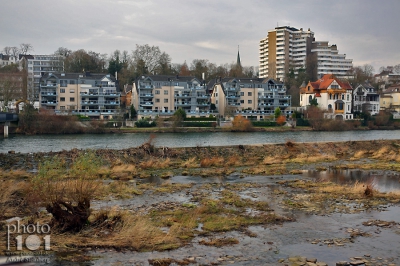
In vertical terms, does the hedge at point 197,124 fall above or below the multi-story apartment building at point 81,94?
below

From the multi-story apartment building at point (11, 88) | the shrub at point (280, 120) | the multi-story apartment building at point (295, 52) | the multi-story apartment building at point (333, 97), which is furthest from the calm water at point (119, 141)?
the multi-story apartment building at point (295, 52)

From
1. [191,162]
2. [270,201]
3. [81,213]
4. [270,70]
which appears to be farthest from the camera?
[270,70]

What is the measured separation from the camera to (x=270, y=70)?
136 m

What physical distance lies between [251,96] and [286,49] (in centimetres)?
5024

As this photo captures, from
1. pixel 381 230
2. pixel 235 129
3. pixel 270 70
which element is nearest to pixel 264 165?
pixel 381 230

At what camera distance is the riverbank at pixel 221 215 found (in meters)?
11.9

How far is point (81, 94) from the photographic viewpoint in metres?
82.4

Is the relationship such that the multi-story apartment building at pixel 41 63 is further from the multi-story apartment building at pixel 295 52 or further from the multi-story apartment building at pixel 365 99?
the multi-story apartment building at pixel 365 99

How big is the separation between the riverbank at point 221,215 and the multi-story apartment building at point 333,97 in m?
59.1

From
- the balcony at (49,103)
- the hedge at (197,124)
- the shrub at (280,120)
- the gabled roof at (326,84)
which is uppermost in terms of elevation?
the gabled roof at (326,84)

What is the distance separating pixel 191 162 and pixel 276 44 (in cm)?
11386

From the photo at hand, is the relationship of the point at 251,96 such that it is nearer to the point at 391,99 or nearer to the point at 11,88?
the point at 391,99

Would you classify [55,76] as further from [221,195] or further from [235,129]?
[221,195]

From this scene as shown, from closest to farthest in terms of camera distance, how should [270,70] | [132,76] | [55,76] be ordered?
1. [55,76]
2. [132,76]
3. [270,70]
